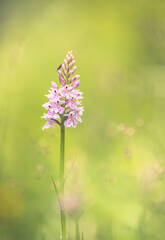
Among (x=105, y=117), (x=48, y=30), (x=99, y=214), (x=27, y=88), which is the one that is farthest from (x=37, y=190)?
(x=48, y=30)

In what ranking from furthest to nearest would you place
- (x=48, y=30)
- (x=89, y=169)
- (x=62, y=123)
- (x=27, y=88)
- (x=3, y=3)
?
(x=3, y=3)
(x=48, y=30)
(x=27, y=88)
(x=89, y=169)
(x=62, y=123)

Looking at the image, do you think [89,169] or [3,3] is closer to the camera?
[89,169]

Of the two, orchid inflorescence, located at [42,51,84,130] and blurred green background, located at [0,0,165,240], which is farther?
blurred green background, located at [0,0,165,240]

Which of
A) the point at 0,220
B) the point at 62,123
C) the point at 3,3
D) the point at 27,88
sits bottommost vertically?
the point at 0,220

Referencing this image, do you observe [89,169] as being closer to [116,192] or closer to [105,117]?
[116,192]

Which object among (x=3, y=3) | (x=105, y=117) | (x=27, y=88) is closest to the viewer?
(x=105, y=117)

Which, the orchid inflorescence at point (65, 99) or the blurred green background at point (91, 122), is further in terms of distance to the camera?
the blurred green background at point (91, 122)

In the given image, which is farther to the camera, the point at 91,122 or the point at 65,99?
the point at 91,122

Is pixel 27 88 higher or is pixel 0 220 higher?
pixel 27 88
